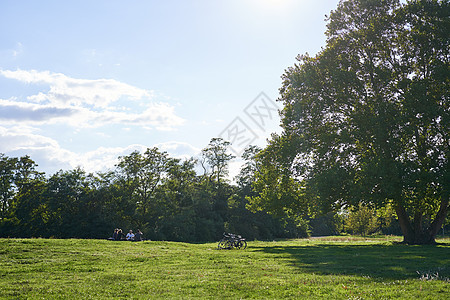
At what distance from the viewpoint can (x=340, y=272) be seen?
46.9 ft

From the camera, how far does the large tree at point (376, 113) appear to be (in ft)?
90.2

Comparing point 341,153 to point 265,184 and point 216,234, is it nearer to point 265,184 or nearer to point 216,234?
point 265,184

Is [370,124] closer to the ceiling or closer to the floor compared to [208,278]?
closer to the ceiling

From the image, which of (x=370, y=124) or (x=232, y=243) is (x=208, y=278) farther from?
(x=370, y=124)

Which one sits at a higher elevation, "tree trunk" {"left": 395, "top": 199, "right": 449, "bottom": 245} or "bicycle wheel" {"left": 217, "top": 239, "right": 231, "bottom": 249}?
"tree trunk" {"left": 395, "top": 199, "right": 449, "bottom": 245}

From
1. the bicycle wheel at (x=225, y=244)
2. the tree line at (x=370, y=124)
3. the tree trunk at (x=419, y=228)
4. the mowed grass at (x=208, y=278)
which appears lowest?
the bicycle wheel at (x=225, y=244)

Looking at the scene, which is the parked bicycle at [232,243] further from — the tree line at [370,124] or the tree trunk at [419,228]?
the tree trunk at [419,228]

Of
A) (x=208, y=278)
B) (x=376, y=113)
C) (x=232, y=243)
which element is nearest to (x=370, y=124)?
(x=376, y=113)

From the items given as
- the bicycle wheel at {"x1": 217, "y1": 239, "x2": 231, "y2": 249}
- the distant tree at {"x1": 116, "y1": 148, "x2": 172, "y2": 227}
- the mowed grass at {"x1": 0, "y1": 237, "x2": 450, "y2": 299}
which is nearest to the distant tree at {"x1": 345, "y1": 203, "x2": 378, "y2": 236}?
the distant tree at {"x1": 116, "y1": 148, "x2": 172, "y2": 227}

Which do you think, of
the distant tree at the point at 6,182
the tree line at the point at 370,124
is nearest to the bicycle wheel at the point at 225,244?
the tree line at the point at 370,124

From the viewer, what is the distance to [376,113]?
29859 mm

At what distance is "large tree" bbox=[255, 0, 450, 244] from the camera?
27.5 meters

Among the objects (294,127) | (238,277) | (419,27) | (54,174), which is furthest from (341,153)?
(54,174)

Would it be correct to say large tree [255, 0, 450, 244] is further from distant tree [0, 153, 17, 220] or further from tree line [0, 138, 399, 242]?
distant tree [0, 153, 17, 220]
